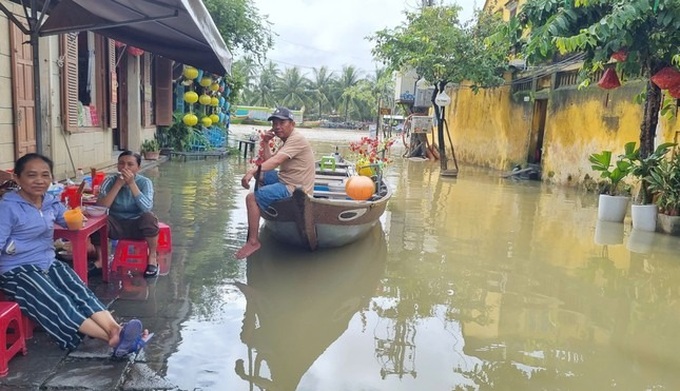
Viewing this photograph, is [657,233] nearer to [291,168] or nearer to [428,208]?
[428,208]

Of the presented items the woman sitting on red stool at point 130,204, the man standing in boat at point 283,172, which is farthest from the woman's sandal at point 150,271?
the man standing in boat at point 283,172

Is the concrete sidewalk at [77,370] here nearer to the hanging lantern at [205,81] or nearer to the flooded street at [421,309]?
the flooded street at [421,309]

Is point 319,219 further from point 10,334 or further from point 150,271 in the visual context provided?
point 10,334

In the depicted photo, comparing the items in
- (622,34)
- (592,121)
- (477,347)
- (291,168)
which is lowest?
(477,347)

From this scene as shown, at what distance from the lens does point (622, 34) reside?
21.9ft

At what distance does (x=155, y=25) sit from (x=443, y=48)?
421 inches

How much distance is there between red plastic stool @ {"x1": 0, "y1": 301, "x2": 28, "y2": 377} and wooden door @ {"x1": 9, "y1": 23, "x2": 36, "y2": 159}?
513 centimetres

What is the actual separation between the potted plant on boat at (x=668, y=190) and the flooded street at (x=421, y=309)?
305mm

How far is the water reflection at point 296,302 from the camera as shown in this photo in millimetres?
3590

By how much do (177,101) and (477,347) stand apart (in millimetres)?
14773

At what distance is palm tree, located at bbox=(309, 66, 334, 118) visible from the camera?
191 feet

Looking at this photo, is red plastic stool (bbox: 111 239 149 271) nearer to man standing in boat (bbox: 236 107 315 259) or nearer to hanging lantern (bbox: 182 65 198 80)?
man standing in boat (bbox: 236 107 315 259)

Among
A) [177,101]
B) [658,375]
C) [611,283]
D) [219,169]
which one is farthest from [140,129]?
[658,375]

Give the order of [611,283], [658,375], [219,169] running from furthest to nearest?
[219,169] → [611,283] → [658,375]
